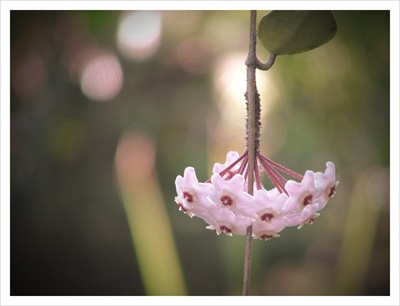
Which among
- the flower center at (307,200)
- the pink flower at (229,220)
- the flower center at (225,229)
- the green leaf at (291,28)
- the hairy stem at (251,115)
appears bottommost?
the flower center at (225,229)

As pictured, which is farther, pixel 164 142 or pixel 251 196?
pixel 164 142

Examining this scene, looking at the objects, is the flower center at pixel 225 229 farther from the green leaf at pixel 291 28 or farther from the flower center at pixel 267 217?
the green leaf at pixel 291 28

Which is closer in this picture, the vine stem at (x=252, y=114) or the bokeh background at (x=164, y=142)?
the vine stem at (x=252, y=114)

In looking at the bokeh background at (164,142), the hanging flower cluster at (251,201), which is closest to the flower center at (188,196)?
the hanging flower cluster at (251,201)

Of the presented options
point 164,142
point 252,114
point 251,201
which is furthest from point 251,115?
point 164,142

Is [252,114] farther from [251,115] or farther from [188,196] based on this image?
[188,196]

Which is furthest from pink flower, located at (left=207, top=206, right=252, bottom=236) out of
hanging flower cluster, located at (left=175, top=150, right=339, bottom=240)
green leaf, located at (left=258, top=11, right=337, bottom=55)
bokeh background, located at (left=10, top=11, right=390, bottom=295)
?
bokeh background, located at (left=10, top=11, right=390, bottom=295)

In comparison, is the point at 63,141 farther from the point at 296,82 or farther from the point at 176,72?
the point at 296,82
